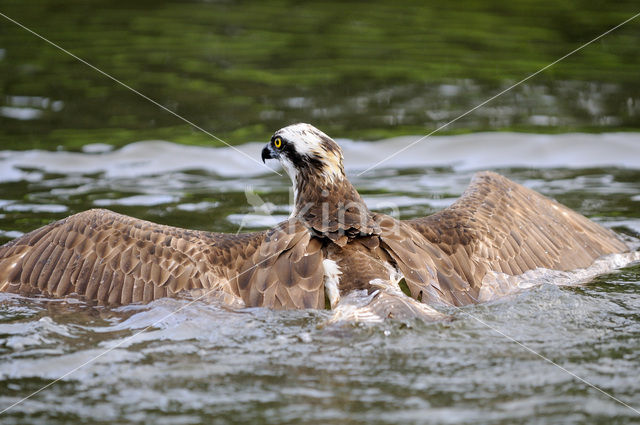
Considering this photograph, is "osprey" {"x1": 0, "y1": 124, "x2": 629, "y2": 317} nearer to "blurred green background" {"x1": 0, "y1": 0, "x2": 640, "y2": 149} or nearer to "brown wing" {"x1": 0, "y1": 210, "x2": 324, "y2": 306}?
"brown wing" {"x1": 0, "y1": 210, "x2": 324, "y2": 306}

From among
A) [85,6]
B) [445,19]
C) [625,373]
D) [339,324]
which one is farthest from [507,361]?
[85,6]

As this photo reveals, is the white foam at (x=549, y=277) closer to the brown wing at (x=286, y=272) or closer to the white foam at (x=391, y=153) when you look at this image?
the brown wing at (x=286, y=272)

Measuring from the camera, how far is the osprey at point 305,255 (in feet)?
21.4

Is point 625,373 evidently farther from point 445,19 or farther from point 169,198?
point 445,19

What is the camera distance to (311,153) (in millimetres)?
7320

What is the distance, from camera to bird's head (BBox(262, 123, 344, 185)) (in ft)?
23.9

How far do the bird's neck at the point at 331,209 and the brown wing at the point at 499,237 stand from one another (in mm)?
332

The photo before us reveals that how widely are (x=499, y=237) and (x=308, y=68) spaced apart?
27.4 feet

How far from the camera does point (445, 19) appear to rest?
58.3 ft

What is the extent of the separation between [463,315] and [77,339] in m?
2.66

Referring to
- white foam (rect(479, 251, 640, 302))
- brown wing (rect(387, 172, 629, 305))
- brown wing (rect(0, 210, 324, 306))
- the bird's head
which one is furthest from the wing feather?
white foam (rect(479, 251, 640, 302))

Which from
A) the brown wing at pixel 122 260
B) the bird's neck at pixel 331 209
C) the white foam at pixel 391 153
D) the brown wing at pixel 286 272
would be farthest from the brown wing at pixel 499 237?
the white foam at pixel 391 153

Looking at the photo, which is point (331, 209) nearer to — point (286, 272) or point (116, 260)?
point (286, 272)

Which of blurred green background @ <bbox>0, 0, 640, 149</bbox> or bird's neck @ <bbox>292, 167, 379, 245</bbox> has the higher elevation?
blurred green background @ <bbox>0, 0, 640, 149</bbox>
